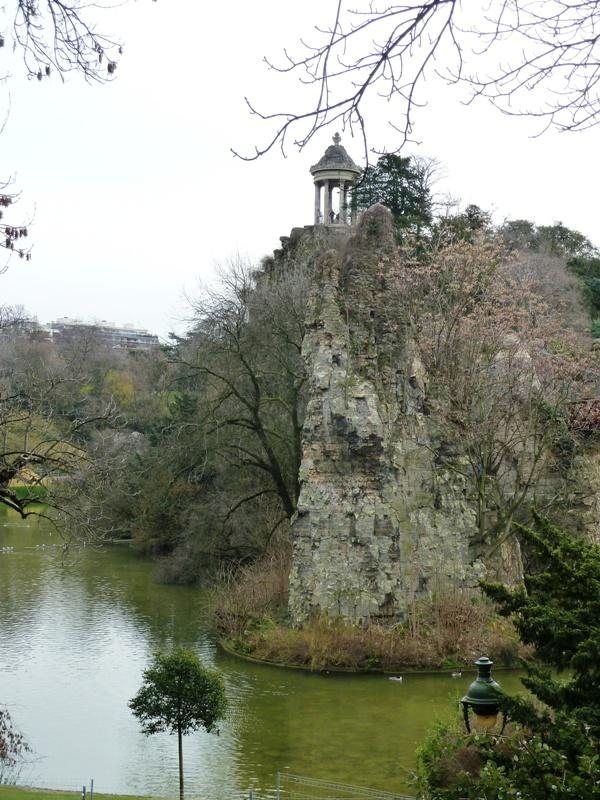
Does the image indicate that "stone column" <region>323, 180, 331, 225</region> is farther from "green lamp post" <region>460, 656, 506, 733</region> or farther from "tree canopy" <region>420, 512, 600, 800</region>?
"green lamp post" <region>460, 656, 506, 733</region>

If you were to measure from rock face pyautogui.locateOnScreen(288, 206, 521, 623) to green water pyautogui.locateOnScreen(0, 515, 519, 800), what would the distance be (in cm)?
203

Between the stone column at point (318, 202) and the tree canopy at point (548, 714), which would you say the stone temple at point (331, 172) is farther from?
the tree canopy at point (548, 714)

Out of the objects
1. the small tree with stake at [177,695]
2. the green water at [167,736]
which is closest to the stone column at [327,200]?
the green water at [167,736]

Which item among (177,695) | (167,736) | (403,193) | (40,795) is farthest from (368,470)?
(403,193)

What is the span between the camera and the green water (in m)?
13.7

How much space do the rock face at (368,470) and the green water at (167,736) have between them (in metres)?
2.03

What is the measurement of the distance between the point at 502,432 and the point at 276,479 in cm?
571

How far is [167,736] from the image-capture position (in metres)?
15.4

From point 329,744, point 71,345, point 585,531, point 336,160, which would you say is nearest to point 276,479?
point 585,531

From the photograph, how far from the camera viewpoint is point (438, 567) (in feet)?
68.3

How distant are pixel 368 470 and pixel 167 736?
7093 mm

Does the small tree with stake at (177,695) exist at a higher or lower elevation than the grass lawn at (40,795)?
higher

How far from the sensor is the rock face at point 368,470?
19984mm

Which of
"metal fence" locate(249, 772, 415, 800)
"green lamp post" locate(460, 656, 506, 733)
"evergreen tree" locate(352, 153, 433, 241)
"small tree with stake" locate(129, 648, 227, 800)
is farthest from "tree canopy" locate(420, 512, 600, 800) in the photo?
"evergreen tree" locate(352, 153, 433, 241)
